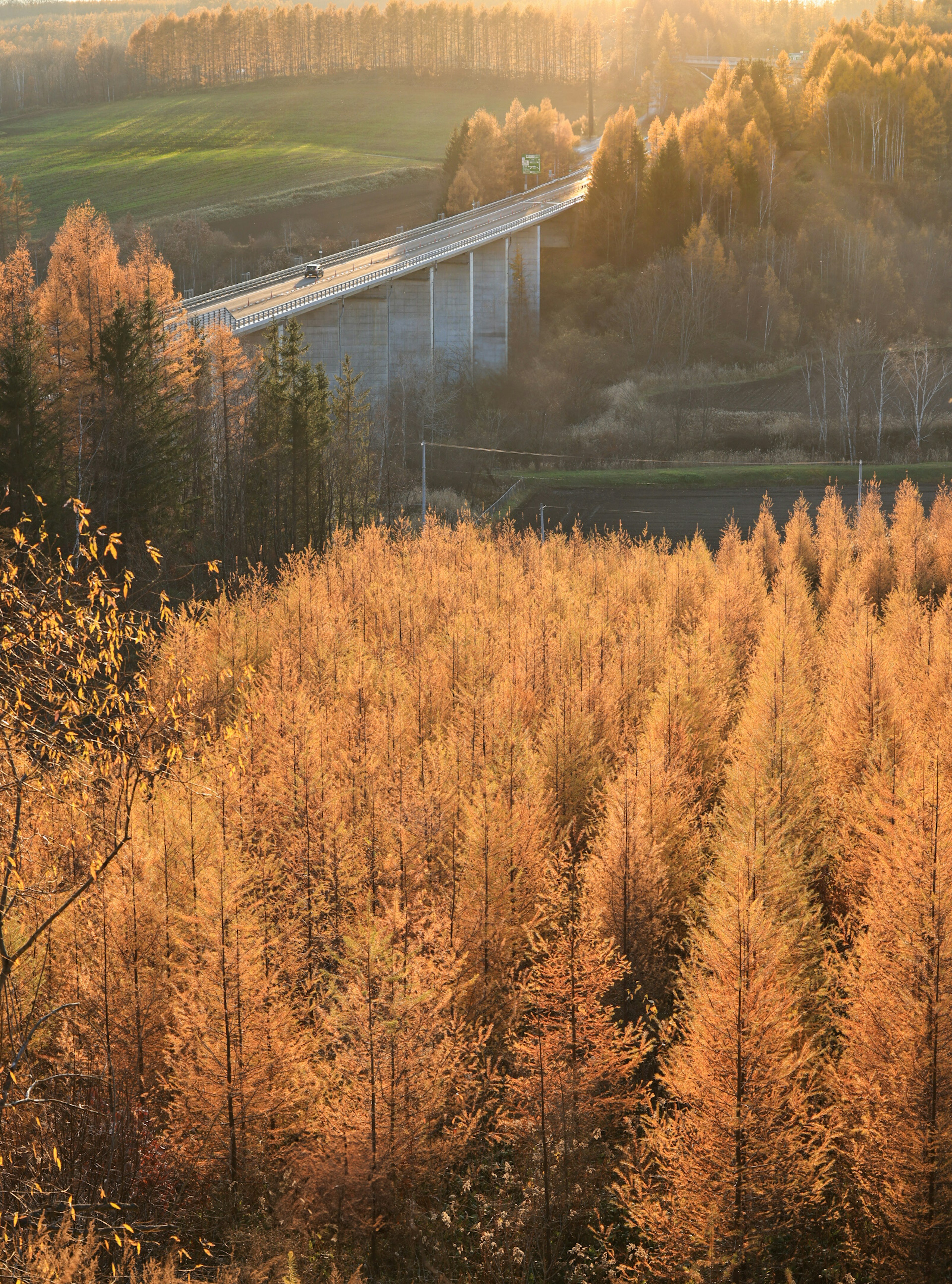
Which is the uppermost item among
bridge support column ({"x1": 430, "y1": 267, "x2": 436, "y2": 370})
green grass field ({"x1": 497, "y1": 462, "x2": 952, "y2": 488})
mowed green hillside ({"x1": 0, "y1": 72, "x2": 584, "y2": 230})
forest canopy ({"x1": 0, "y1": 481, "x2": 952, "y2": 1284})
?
mowed green hillside ({"x1": 0, "y1": 72, "x2": 584, "y2": 230})

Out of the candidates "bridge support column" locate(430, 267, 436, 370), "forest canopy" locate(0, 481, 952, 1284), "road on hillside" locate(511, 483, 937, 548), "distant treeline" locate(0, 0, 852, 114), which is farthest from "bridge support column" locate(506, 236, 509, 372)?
"distant treeline" locate(0, 0, 852, 114)

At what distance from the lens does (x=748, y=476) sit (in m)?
75.1

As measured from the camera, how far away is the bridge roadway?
70125 millimetres

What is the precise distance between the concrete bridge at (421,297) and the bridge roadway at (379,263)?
140 millimetres

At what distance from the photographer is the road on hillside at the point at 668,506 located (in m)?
69.2

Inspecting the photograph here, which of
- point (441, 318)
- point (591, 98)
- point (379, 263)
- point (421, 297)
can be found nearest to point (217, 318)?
point (421, 297)

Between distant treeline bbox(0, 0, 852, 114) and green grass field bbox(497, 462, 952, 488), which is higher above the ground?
distant treeline bbox(0, 0, 852, 114)

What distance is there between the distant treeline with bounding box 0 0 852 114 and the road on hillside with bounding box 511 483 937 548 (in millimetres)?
123415

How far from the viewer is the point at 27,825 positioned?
11.5 meters

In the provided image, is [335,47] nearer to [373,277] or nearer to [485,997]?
[373,277]

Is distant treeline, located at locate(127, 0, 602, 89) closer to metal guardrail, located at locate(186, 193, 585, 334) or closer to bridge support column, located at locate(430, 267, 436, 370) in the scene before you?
metal guardrail, located at locate(186, 193, 585, 334)

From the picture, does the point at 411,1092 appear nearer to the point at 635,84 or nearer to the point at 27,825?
the point at 27,825

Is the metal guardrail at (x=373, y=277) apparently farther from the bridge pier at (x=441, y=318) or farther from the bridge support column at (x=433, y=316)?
the bridge support column at (x=433, y=316)

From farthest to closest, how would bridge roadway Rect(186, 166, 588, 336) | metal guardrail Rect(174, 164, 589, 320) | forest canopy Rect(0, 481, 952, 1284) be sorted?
metal guardrail Rect(174, 164, 589, 320)
bridge roadway Rect(186, 166, 588, 336)
forest canopy Rect(0, 481, 952, 1284)
